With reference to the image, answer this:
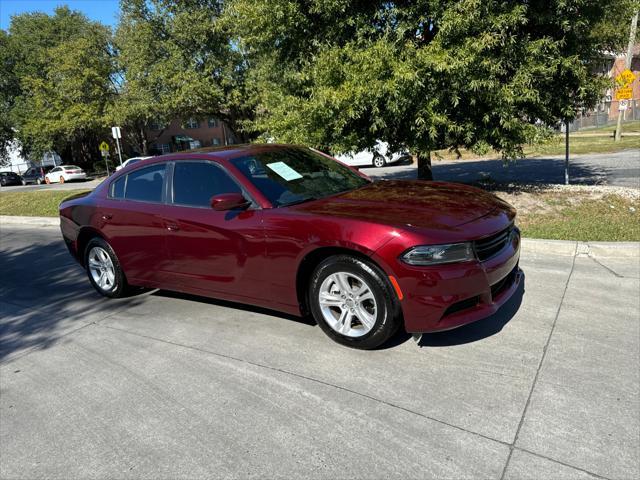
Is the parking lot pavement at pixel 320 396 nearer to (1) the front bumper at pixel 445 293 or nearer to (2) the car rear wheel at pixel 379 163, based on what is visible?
(1) the front bumper at pixel 445 293

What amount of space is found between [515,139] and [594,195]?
1.87 m

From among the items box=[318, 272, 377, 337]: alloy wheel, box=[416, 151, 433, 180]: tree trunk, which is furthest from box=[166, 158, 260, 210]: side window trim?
box=[416, 151, 433, 180]: tree trunk

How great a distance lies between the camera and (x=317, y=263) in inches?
145

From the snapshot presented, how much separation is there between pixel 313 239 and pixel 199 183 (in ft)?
4.83

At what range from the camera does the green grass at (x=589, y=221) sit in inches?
248

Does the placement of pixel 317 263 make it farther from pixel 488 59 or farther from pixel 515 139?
pixel 515 139

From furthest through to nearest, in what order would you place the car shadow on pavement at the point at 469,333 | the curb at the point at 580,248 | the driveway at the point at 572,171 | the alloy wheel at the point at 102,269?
the driveway at the point at 572,171 → the curb at the point at 580,248 → the alloy wheel at the point at 102,269 → the car shadow on pavement at the point at 469,333

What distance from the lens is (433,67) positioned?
22.9ft

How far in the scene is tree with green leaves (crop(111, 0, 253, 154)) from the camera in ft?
71.3

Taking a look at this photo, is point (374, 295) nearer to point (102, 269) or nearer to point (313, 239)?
point (313, 239)

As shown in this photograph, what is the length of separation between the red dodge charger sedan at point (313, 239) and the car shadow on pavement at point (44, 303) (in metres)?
0.55

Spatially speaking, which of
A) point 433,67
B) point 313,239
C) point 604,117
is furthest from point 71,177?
point 604,117

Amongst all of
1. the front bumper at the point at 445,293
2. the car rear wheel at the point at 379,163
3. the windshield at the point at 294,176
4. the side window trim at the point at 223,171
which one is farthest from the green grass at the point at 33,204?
the front bumper at the point at 445,293

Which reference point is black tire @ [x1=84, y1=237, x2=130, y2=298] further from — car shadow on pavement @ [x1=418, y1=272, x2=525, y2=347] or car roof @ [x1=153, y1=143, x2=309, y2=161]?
car shadow on pavement @ [x1=418, y1=272, x2=525, y2=347]
